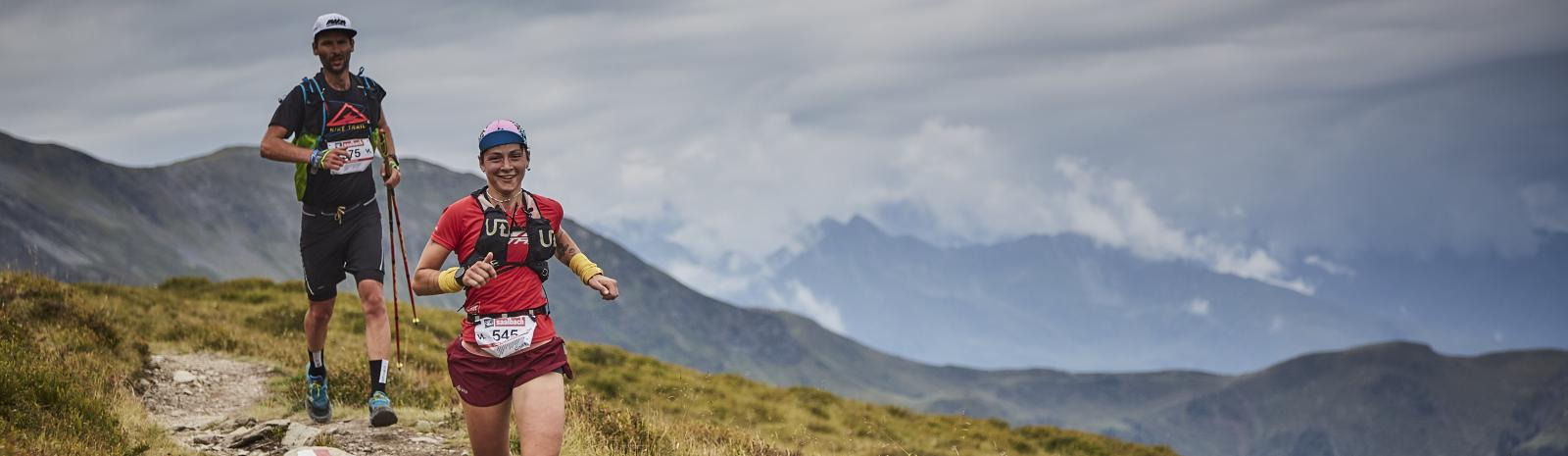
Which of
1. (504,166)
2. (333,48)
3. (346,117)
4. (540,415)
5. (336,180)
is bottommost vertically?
(540,415)

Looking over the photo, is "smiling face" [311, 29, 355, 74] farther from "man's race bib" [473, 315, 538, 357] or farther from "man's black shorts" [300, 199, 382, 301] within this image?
"man's race bib" [473, 315, 538, 357]

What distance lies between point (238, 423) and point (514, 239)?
17.9ft

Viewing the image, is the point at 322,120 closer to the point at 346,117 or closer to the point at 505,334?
the point at 346,117

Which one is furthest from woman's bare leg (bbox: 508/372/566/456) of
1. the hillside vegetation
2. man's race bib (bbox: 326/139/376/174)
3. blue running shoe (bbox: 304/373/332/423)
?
blue running shoe (bbox: 304/373/332/423)

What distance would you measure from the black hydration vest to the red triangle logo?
3488mm

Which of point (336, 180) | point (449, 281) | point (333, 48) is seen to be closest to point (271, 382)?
point (336, 180)

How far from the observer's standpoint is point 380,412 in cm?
967

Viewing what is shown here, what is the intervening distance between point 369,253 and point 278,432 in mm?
1688

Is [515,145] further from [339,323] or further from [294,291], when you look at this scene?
[294,291]

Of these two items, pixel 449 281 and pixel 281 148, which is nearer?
pixel 449 281

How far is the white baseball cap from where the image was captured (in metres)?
9.23

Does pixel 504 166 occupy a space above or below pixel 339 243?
above

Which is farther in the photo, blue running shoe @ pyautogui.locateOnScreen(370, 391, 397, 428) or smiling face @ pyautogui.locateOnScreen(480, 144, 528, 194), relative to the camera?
blue running shoe @ pyautogui.locateOnScreen(370, 391, 397, 428)

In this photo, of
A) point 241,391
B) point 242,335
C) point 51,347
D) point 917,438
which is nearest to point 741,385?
point 917,438
